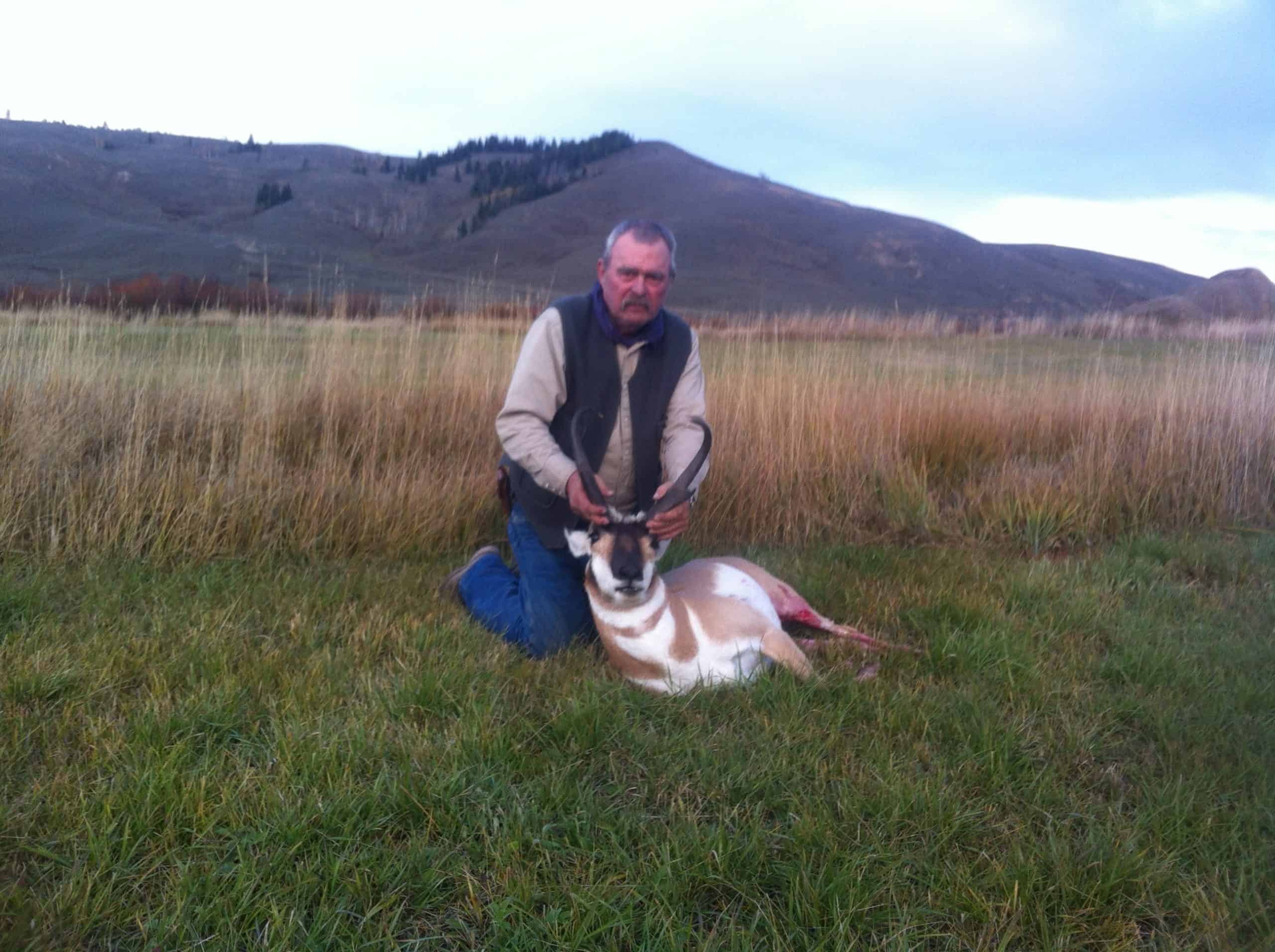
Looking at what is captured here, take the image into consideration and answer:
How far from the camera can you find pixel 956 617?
4645mm

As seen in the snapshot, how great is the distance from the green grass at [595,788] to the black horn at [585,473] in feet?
2.49

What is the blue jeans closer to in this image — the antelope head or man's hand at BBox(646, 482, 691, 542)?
the antelope head

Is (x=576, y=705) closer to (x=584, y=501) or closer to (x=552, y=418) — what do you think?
(x=584, y=501)

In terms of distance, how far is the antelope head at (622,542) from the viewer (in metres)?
3.72

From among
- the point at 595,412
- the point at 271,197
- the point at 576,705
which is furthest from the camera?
the point at 271,197

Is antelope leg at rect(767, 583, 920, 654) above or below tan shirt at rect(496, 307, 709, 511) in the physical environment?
below

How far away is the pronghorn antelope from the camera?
3.78 metres

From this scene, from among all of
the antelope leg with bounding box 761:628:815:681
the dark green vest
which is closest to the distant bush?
the dark green vest

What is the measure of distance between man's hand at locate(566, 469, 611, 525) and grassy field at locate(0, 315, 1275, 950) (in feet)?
2.22

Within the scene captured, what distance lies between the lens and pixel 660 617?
3.88m

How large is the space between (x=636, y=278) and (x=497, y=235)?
58.4 meters

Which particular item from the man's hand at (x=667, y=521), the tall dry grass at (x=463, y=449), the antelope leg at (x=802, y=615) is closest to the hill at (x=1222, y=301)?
the tall dry grass at (x=463, y=449)

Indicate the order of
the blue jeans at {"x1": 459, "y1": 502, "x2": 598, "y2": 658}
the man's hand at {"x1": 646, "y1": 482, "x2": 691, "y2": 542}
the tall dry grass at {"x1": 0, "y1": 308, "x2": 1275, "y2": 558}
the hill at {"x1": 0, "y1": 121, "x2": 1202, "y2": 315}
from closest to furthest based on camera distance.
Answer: the man's hand at {"x1": 646, "y1": 482, "x2": 691, "y2": 542}, the blue jeans at {"x1": 459, "y1": 502, "x2": 598, "y2": 658}, the tall dry grass at {"x1": 0, "y1": 308, "x2": 1275, "y2": 558}, the hill at {"x1": 0, "y1": 121, "x2": 1202, "y2": 315}

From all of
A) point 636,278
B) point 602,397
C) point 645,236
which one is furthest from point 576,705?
point 645,236
